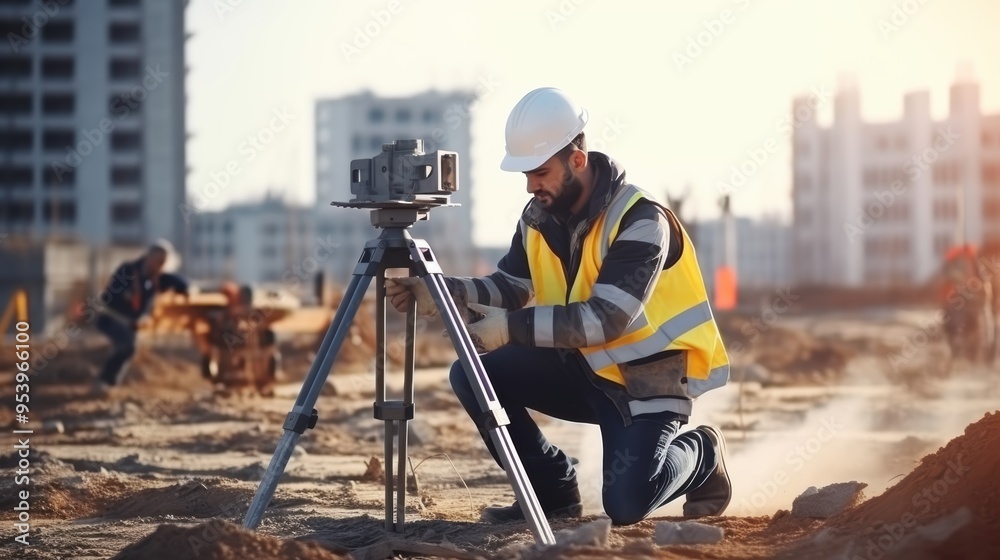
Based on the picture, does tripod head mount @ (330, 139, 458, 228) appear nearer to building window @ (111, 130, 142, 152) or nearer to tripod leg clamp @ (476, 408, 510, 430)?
tripod leg clamp @ (476, 408, 510, 430)

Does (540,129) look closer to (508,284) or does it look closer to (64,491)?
(508,284)

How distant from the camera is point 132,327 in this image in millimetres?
11477

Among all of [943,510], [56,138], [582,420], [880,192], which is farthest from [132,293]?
[880,192]

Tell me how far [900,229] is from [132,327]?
5265 cm

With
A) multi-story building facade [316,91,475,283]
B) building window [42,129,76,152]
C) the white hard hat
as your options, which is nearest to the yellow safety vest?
the white hard hat

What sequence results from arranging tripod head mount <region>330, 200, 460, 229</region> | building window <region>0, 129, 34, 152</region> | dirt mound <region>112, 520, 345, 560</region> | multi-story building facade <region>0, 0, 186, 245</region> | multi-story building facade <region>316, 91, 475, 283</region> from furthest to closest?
1. multi-story building facade <region>316, 91, 475, 283</region>
2. building window <region>0, 129, 34, 152</region>
3. multi-story building facade <region>0, 0, 186, 245</region>
4. tripod head mount <region>330, 200, 460, 229</region>
5. dirt mound <region>112, 520, 345, 560</region>

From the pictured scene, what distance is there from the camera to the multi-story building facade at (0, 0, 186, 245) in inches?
1860

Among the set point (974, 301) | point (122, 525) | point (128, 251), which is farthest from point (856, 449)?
point (128, 251)

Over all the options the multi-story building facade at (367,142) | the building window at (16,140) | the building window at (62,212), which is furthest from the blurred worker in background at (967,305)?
the multi-story building facade at (367,142)

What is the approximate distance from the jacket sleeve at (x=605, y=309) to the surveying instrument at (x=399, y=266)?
0.95 feet

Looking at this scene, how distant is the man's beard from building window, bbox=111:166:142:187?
4589 centimetres

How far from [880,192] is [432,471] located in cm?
5552

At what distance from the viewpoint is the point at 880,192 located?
58562 millimetres

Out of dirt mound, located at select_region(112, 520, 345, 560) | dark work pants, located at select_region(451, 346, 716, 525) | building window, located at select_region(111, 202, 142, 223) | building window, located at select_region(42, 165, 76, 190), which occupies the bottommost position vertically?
dirt mound, located at select_region(112, 520, 345, 560)
